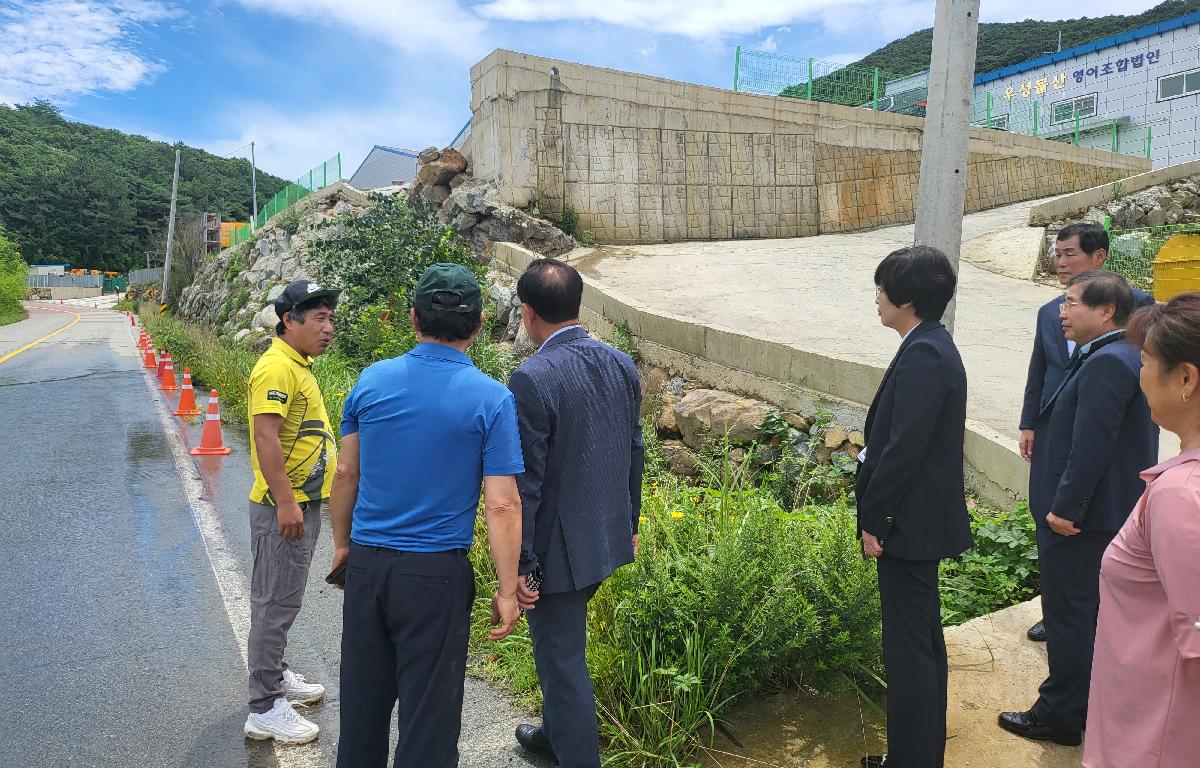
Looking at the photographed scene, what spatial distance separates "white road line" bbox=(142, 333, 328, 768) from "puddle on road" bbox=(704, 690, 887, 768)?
1.68 m

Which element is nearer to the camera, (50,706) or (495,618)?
(495,618)

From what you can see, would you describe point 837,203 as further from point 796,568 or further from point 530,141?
point 796,568

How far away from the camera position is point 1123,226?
715 inches

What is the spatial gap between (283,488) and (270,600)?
0.50m

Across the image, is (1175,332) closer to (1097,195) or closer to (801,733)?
(801,733)

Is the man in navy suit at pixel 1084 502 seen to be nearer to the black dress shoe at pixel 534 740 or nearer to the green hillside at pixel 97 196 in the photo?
the black dress shoe at pixel 534 740

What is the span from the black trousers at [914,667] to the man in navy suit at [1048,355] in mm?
978

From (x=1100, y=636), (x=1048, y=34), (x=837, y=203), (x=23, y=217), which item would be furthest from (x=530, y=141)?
(x=23, y=217)

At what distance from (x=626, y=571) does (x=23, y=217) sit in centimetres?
9354

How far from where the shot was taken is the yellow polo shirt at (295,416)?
11.5ft

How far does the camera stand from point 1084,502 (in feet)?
10.4

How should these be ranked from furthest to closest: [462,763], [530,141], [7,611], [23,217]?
[23,217] → [530,141] → [7,611] → [462,763]

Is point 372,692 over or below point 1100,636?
below

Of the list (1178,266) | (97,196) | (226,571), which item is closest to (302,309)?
(226,571)
